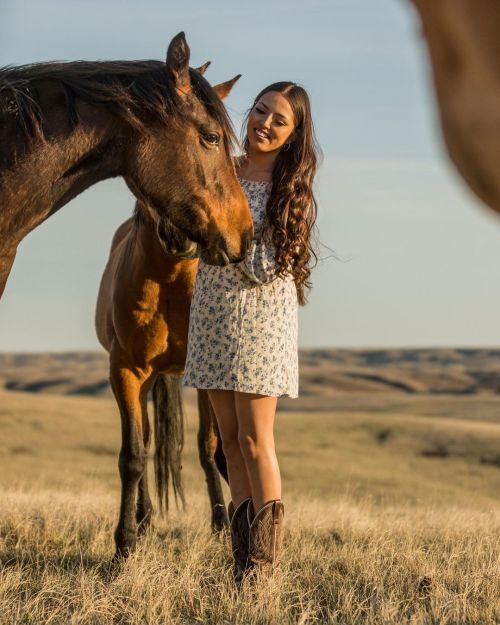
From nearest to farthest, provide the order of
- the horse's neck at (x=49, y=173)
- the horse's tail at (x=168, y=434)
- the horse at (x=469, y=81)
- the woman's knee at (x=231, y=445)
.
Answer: the horse at (x=469, y=81)
the horse's neck at (x=49, y=173)
the woman's knee at (x=231, y=445)
the horse's tail at (x=168, y=434)

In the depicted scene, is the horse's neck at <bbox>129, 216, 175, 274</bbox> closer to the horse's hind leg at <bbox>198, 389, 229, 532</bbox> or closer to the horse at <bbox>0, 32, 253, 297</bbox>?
the horse's hind leg at <bbox>198, 389, 229, 532</bbox>

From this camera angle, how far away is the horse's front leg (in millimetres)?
5430

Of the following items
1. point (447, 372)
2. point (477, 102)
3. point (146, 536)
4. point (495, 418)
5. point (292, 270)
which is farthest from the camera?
point (447, 372)

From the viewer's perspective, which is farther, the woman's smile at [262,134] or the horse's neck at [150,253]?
the horse's neck at [150,253]

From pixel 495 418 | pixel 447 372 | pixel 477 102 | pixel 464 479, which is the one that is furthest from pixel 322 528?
pixel 447 372

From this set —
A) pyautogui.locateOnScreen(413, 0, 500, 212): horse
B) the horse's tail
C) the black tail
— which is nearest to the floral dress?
the black tail

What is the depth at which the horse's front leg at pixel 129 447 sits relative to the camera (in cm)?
543

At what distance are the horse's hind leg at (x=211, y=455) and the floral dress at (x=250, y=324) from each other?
80.1 inches

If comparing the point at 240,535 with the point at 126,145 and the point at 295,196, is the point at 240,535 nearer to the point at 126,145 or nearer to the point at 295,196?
the point at 295,196

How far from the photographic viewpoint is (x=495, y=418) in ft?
85.6

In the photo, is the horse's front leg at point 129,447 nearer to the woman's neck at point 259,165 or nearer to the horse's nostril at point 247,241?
the woman's neck at point 259,165

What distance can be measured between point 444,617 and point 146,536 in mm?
2570

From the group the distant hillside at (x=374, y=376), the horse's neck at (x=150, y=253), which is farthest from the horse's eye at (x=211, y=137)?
the distant hillside at (x=374, y=376)

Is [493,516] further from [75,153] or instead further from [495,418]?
[495,418]
